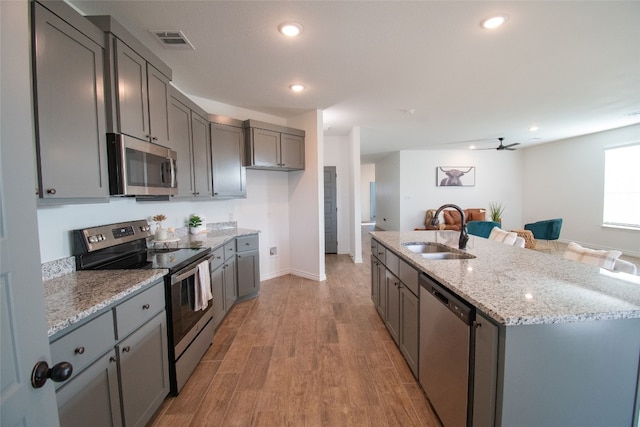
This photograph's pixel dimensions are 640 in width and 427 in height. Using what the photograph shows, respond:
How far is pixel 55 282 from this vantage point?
1.43 m

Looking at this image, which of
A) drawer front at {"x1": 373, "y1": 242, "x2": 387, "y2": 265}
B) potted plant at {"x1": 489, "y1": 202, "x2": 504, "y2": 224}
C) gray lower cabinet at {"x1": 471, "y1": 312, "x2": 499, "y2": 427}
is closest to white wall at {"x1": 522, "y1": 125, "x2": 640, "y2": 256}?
potted plant at {"x1": 489, "y1": 202, "x2": 504, "y2": 224}

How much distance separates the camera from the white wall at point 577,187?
5.49 metres

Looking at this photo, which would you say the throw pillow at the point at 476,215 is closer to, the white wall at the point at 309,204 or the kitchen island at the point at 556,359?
the white wall at the point at 309,204

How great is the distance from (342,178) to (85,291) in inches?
202

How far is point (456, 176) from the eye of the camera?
26.4ft

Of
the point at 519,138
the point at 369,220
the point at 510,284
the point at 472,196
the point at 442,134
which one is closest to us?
the point at 510,284

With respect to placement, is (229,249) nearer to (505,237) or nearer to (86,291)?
(86,291)

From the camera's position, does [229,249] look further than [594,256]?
Yes

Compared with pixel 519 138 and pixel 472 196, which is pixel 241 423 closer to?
pixel 519 138

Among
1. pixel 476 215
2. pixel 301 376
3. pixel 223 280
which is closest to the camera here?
pixel 301 376

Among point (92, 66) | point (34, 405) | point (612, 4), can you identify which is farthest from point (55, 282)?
point (612, 4)

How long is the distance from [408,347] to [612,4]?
2877 millimetres

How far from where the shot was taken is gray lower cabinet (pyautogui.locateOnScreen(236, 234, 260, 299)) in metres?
3.18

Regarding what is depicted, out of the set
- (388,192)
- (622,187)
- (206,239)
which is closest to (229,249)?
(206,239)
